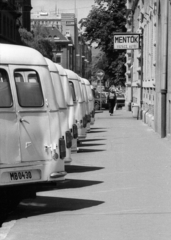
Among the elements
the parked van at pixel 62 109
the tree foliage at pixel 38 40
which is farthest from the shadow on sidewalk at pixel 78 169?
the tree foliage at pixel 38 40

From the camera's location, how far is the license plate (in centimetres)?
987

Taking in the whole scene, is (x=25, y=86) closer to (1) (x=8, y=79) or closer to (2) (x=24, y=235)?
(1) (x=8, y=79)

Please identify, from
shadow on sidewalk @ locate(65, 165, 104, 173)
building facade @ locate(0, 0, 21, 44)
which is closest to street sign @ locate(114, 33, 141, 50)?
shadow on sidewalk @ locate(65, 165, 104, 173)

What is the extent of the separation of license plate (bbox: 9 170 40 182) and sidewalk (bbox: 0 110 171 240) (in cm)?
52

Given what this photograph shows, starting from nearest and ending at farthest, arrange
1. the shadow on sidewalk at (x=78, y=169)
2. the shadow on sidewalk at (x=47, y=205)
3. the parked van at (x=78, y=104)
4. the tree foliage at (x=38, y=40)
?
1. the shadow on sidewalk at (x=47, y=205)
2. the shadow on sidewalk at (x=78, y=169)
3. the parked van at (x=78, y=104)
4. the tree foliage at (x=38, y=40)

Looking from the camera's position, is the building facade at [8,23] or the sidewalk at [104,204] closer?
the sidewalk at [104,204]

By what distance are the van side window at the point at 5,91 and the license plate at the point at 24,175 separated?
0.88 meters

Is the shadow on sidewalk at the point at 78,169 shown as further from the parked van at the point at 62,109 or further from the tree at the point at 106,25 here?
the tree at the point at 106,25

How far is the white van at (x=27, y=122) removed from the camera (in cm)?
988

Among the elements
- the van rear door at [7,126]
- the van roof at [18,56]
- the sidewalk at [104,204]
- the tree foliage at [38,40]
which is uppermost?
the tree foliage at [38,40]

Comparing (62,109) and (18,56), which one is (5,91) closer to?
(18,56)

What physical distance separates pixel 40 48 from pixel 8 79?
8870cm

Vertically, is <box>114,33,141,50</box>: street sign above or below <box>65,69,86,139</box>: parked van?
above

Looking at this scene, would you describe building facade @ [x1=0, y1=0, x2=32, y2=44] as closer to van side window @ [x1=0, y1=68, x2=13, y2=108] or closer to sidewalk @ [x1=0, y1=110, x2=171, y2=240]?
sidewalk @ [x1=0, y1=110, x2=171, y2=240]
